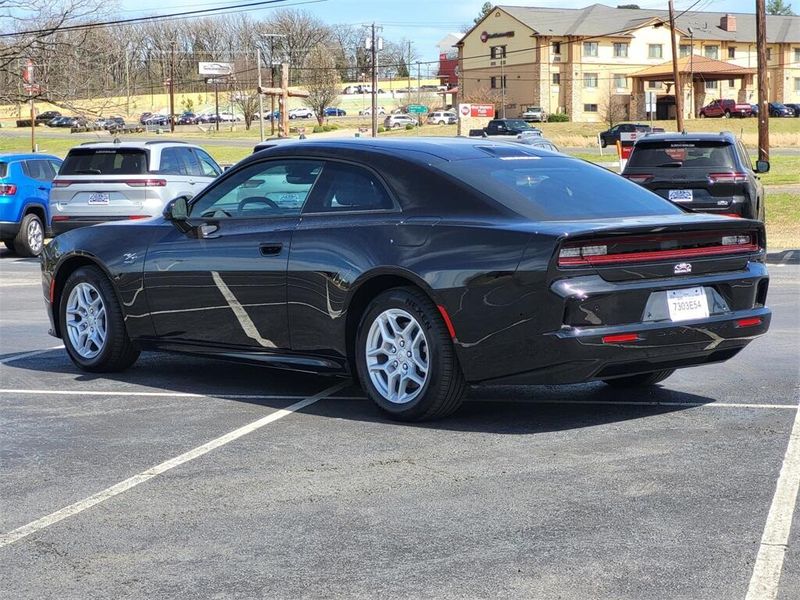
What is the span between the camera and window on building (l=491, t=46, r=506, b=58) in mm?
109312

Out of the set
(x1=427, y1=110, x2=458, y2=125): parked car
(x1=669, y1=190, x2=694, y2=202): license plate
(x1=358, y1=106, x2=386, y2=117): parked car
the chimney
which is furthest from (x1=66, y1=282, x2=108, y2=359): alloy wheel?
(x1=358, y1=106, x2=386, y2=117): parked car

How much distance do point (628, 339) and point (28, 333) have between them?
20.8 feet

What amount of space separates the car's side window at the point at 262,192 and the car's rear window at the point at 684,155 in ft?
35.0

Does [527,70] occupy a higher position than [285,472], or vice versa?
[527,70]

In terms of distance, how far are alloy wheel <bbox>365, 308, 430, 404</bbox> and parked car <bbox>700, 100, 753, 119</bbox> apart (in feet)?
284

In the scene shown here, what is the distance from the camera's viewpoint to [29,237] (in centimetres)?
2091

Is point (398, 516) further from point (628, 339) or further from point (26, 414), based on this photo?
point (26, 414)

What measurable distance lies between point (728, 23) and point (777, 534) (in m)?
115

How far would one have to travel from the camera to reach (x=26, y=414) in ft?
24.2

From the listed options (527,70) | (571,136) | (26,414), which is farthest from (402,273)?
(527,70)

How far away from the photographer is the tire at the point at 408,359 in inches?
264

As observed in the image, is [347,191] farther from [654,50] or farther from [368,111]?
[368,111]

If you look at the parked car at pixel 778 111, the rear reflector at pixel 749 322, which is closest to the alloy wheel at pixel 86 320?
the rear reflector at pixel 749 322

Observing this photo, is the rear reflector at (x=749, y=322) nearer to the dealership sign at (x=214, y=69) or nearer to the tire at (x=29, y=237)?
the tire at (x=29, y=237)
